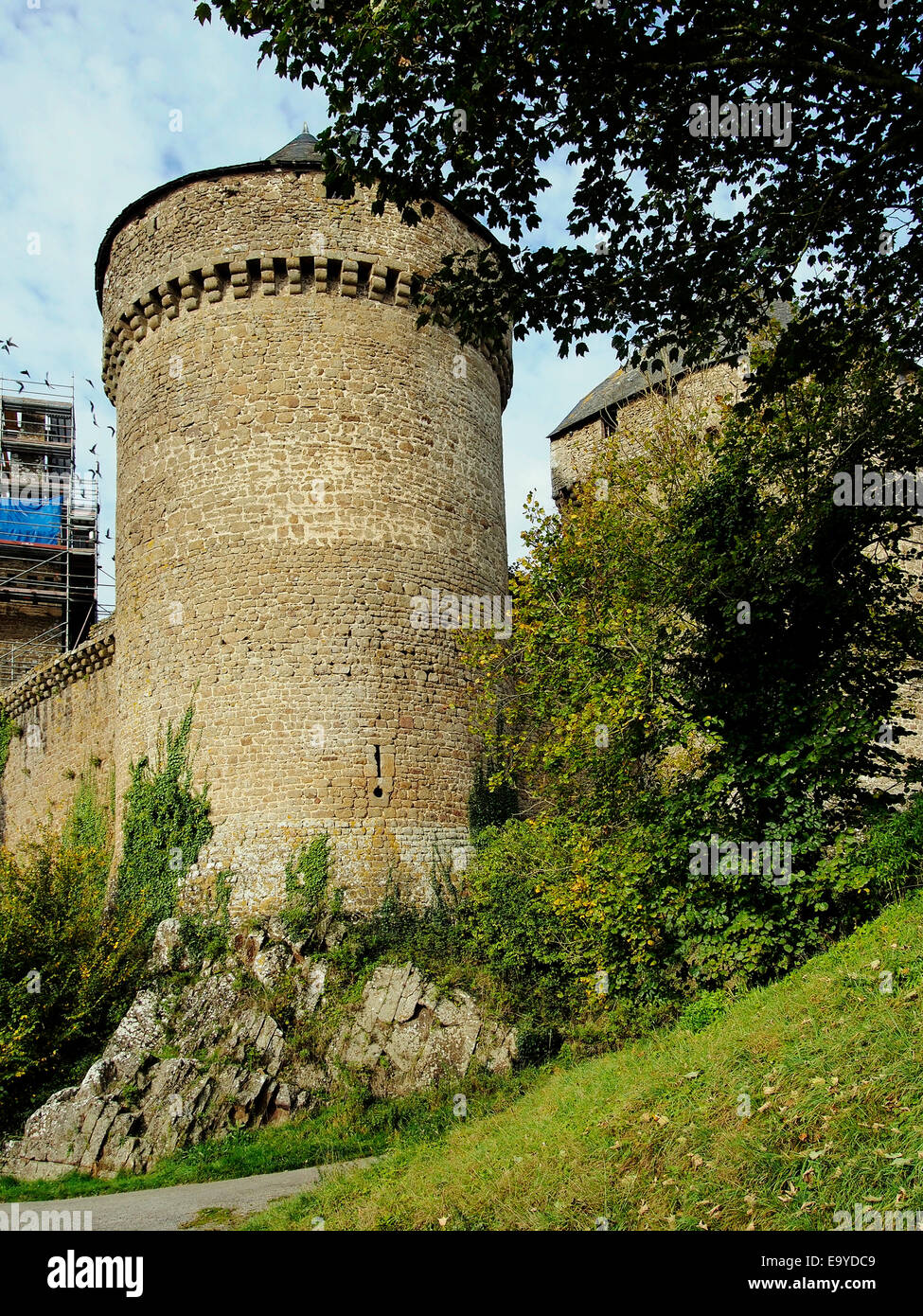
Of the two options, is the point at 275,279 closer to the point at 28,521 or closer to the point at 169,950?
the point at 169,950

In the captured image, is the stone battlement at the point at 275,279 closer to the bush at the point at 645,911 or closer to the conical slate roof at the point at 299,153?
the conical slate roof at the point at 299,153

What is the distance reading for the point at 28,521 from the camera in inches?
1177

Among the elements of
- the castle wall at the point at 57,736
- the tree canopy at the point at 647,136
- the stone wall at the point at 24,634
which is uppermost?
the tree canopy at the point at 647,136

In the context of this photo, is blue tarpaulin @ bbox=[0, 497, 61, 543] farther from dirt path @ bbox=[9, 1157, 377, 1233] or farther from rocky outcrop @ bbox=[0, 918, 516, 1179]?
dirt path @ bbox=[9, 1157, 377, 1233]

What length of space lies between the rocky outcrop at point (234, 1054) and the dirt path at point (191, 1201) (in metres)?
1.26

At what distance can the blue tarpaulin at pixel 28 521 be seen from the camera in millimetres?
29453

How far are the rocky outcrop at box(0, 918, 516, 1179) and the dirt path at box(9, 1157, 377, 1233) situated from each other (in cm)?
126

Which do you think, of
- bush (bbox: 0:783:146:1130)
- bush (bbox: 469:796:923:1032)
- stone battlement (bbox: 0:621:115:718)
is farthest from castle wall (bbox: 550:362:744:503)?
bush (bbox: 0:783:146:1130)

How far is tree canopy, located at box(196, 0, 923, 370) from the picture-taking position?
7.07m

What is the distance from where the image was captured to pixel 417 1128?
10500 mm

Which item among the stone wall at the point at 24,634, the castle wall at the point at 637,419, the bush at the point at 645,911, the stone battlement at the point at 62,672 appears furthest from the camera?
the stone wall at the point at 24,634

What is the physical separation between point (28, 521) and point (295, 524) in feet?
62.9

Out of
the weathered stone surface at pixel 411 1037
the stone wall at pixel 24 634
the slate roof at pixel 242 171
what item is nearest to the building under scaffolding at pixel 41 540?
the stone wall at pixel 24 634
